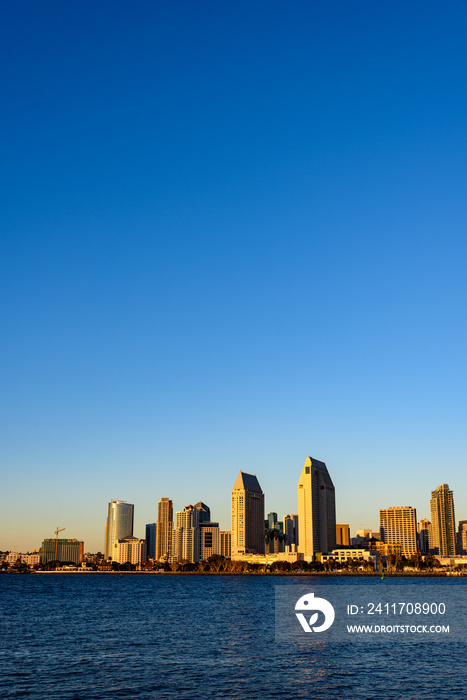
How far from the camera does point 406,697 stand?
140ft

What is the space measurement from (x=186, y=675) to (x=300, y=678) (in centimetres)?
824

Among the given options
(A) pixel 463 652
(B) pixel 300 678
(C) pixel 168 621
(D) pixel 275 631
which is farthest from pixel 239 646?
(C) pixel 168 621

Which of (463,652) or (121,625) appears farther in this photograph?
(121,625)

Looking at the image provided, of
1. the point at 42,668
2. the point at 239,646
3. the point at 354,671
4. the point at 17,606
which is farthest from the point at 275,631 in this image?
the point at 17,606

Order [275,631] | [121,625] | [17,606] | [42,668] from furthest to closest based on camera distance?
[17,606], [121,625], [275,631], [42,668]

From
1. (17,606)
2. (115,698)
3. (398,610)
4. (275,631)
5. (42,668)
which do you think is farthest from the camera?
(17,606)

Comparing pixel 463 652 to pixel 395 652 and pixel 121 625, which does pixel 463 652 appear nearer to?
pixel 395 652

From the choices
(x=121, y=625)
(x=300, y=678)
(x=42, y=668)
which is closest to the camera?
(x=300, y=678)

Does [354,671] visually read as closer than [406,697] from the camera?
No

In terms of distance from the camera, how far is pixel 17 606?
117125 millimetres

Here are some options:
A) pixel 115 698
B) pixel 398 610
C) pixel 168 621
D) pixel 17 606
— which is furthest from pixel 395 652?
pixel 17 606

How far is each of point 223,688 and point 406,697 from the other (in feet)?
38.8

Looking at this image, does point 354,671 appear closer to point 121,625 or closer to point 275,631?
point 275,631

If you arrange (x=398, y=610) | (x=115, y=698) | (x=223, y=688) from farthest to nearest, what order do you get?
1. (x=398, y=610)
2. (x=223, y=688)
3. (x=115, y=698)
